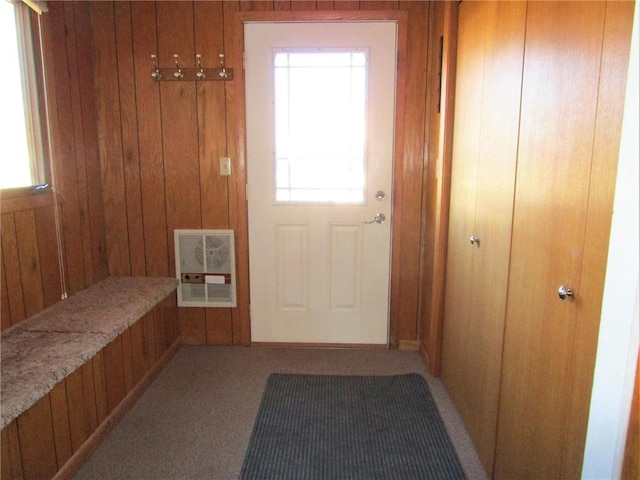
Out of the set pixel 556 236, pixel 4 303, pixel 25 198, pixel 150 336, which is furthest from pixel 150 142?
pixel 556 236

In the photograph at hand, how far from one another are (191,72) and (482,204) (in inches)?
76.0

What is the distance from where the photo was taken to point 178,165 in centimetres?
292

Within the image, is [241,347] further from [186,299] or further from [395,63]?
[395,63]


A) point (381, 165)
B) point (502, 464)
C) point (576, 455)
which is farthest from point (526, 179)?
point (381, 165)

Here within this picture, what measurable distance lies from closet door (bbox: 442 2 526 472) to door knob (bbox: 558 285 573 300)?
1.42ft

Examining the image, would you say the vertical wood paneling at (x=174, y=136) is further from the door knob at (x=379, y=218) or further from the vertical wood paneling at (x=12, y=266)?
the vertical wood paneling at (x=12, y=266)

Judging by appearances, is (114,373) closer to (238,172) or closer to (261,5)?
(238,172)

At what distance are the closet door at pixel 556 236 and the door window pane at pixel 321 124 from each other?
139 cm

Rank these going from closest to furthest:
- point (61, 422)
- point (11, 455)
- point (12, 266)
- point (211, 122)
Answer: point (11, 455) → point (61, 422) → point (12, 266) → point (211, 122)

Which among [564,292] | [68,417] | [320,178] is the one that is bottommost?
[68,417]

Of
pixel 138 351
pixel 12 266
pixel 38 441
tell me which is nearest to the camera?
pixel 38 441

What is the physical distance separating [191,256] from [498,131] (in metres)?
2.03

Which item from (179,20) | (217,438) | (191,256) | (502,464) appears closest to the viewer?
(502,464)

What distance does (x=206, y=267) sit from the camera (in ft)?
9.84
